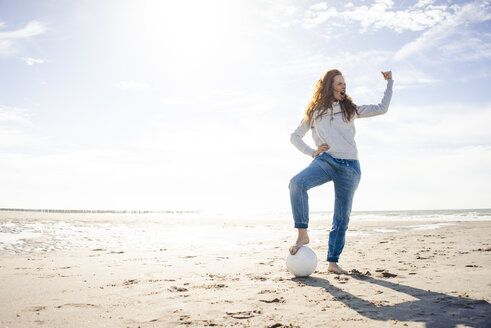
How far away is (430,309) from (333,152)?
256cm

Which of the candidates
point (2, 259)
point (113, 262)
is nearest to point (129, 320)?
point (113, 262)

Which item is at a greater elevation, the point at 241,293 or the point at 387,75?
the point at 387,75

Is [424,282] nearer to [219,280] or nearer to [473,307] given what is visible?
[473,307]

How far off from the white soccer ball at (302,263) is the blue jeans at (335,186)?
0.39 metres

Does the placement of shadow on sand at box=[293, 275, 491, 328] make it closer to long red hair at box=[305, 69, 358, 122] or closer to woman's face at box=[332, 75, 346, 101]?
long red hair at box=[305, 69, 358, 122]

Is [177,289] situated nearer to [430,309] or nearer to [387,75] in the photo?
[430,309]

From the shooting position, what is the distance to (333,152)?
204 inches

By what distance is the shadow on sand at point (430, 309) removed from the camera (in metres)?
2.78

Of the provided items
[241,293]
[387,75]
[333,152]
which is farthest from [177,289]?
[387,75]

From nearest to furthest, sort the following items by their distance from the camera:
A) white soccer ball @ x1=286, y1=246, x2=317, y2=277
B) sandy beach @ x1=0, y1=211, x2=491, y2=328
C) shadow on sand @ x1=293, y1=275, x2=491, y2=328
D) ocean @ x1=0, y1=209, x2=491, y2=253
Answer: shadow on sand @ x1=293, y1=275, x2=491, y2=328 → sandy beach @ x1=0, y1=211, x2=491, y2=328 → white soccer ball @ x1=286, y1=246, x2=317, y2=277 → ocean @ x1=0, y1=209, x2=491, y2=253

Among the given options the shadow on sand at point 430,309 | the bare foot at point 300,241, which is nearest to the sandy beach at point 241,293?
the shadow on sand at point 430,309

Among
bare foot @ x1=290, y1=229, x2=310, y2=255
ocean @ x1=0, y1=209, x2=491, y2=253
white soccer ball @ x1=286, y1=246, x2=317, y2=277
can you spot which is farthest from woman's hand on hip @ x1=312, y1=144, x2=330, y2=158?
ocean @ x1=0, y1=209, x2=491, y2=253

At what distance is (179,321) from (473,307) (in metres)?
2.64

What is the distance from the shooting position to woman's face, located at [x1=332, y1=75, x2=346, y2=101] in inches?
213
